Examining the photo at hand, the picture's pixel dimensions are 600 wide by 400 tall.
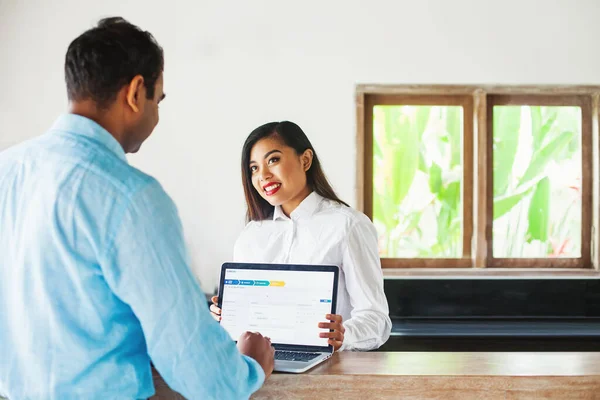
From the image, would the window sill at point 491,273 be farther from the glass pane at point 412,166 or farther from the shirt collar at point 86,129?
the shirt collar at point 86,129

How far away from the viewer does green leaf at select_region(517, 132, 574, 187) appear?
11.1 feet

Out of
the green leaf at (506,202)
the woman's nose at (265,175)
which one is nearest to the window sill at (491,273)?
the green leaf at (506,202)

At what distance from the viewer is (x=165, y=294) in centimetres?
82

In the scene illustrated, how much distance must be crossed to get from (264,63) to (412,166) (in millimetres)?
956

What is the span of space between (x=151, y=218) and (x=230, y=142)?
8.16ft

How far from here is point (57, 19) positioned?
3283 mm

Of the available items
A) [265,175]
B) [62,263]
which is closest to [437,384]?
[62,263]

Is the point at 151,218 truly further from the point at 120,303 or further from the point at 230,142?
the point at 230,142

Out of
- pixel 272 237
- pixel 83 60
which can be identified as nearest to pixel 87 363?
pixel 83 60

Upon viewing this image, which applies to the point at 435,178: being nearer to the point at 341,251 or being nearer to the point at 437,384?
the point at 341,251

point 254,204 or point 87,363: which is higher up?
point 254,204

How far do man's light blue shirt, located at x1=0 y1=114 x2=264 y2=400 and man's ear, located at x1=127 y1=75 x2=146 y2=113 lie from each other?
2.5 inches

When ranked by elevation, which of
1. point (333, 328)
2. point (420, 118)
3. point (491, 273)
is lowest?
point (491, 273)

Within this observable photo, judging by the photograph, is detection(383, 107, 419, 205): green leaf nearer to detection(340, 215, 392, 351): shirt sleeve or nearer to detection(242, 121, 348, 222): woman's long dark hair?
detection(242, 121, 348, 222): woman's long dark hair
